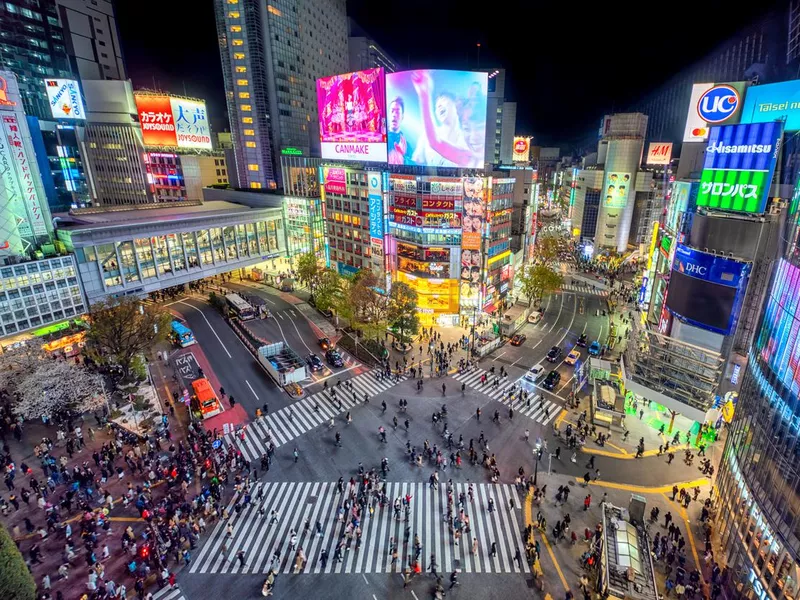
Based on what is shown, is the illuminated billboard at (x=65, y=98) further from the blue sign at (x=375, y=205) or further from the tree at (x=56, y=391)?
the tree at (x=56, y=391)

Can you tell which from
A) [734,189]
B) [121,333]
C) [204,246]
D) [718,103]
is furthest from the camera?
[204,246]

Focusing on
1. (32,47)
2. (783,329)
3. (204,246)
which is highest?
(32,47)

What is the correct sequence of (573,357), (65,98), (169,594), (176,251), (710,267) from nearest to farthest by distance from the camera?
1. (169,594)
2. (710,267)
3. (573,357)
4. (176,251)
5. (65,98)

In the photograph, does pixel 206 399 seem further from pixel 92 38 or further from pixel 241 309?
pixel 92 38

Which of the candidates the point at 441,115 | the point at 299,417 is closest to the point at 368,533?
the point at 299,417

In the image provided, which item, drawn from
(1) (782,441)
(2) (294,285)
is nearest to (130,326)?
(2) (294,285)

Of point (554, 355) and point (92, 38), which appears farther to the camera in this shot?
point (92, 38)

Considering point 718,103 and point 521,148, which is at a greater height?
point 718,103
